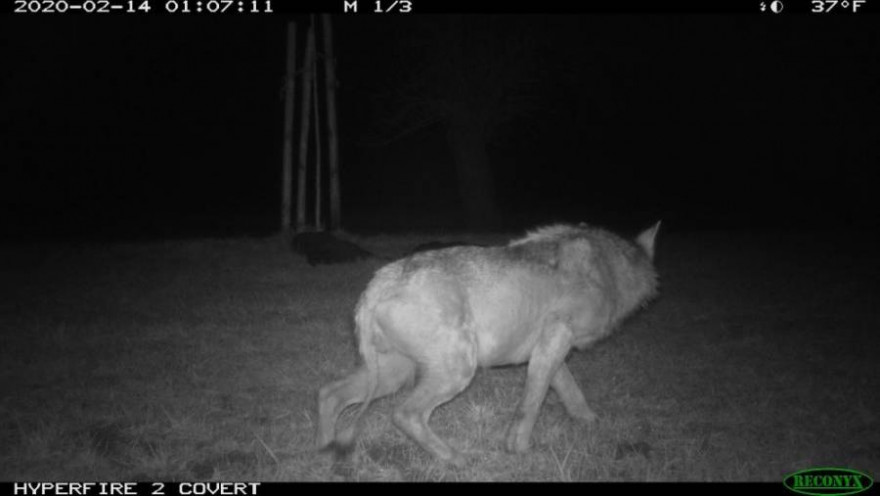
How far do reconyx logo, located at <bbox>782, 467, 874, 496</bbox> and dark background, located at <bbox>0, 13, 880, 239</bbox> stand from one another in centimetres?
1601

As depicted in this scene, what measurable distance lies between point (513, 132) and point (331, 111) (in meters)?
13.5

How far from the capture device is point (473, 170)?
22812 millimetres

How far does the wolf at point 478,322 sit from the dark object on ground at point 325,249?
327 inches

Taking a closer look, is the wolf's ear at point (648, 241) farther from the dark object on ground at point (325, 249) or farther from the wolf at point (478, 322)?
the dark object on ground at point (325, 249)

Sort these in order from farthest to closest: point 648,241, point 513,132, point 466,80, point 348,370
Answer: point 513,132, point 466,80, point 348,370, point 648,241

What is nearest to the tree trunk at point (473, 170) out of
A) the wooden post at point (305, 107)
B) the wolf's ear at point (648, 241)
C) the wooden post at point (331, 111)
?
the wooden post at point (331, 111)

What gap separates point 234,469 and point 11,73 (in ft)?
72.6

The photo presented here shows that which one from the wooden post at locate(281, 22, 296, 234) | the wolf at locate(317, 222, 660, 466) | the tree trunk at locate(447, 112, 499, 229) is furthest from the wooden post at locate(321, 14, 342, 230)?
the wolf at locate(317, 222, 660, 466)

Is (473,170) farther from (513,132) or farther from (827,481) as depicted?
(827,481)

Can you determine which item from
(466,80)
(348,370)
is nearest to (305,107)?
(466,80)

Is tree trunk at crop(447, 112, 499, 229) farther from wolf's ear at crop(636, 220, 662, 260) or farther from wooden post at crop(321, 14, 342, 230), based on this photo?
wolf's ear at crop(636, 220, 662, 260)

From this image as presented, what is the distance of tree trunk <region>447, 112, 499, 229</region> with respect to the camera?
22.1m

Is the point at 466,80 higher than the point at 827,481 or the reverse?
higher

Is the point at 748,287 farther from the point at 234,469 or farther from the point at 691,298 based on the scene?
the point at 234,469
